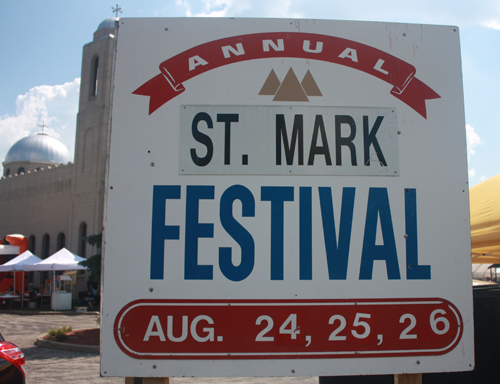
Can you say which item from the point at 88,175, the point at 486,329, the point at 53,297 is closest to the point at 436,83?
the point at 486,329

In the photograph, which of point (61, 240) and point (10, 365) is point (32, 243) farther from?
point (10, 365)

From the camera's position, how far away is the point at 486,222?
4859mm

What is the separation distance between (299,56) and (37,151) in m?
49.3

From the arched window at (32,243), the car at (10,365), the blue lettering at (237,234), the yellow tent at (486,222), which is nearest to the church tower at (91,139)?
the arched window at (32,243)

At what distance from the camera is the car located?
4.13 m

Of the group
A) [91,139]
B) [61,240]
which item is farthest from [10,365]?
[61,240]

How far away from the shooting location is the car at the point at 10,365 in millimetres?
4129

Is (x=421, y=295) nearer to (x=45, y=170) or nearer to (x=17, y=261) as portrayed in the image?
(x=17, y=261)

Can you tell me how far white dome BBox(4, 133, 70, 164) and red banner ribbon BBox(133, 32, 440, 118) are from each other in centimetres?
4853

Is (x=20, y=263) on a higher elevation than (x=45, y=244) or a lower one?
lower

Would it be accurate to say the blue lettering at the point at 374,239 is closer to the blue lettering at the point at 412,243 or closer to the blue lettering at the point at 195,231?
the blue lettering at the point at 412,243

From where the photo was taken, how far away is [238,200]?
7.03 feet

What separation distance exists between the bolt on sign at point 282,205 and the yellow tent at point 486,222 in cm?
306

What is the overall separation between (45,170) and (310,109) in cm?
3913
